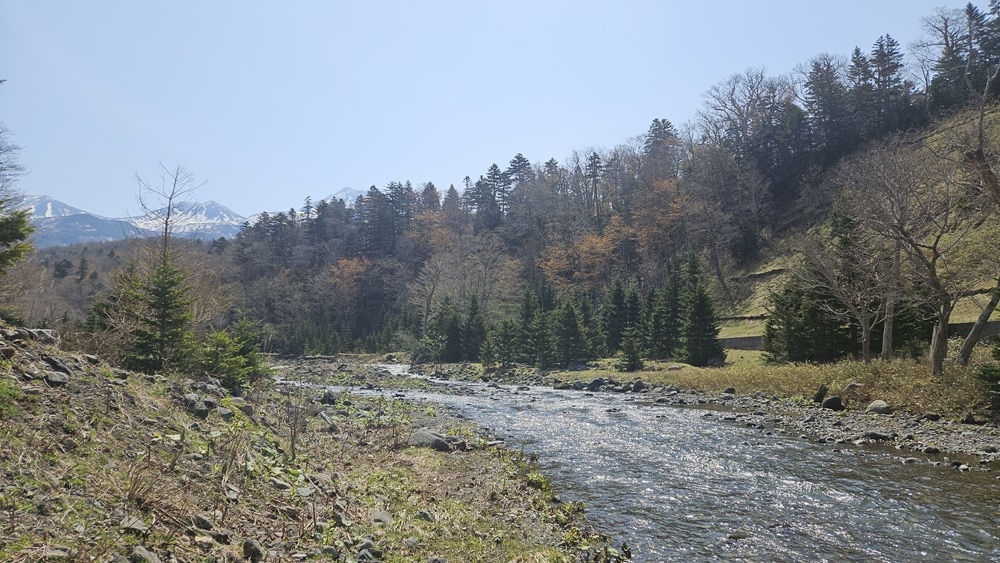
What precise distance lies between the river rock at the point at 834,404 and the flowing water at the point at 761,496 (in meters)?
5.63

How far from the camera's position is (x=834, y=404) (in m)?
21.4

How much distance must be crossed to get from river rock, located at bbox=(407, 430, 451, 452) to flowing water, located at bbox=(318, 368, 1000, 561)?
295 cm

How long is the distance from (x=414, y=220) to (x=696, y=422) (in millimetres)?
98467

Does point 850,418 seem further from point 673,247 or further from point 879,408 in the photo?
point 673,247

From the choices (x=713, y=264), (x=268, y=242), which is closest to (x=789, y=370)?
(x=713, y=264)

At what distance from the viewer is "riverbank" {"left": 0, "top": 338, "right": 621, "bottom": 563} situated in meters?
4.93

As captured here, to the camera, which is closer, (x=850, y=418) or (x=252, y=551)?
(x=252, y=551)

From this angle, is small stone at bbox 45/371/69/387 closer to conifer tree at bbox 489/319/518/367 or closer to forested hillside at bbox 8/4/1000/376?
forested hillside at bbox 8/4/1000/376

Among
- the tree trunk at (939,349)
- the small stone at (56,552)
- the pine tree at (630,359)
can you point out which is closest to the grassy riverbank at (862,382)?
the tree trunk at (939,349)

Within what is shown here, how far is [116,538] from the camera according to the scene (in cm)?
468

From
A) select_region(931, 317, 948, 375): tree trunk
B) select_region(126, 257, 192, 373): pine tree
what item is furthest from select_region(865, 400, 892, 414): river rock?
select_region(126, 257, 192, 373): pine tree

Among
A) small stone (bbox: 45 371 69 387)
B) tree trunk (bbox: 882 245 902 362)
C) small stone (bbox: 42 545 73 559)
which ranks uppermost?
tree trunk (bbox: 882 245 902 362)

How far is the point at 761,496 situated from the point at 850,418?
444 inches

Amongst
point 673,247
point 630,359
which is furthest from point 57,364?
point 673,247
